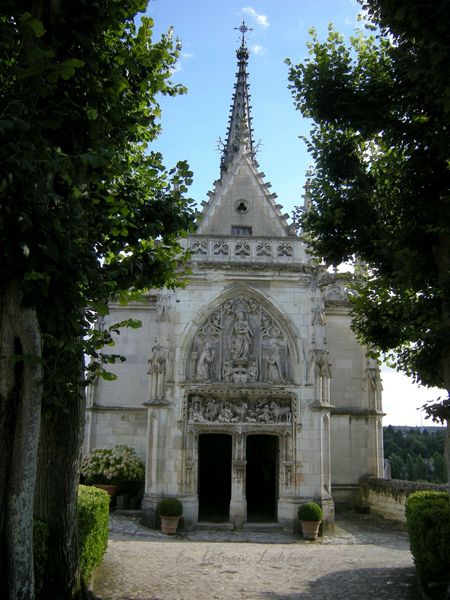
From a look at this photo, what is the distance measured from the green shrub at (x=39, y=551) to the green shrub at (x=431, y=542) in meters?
5.01

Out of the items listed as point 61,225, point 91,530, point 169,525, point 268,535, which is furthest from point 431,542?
point 169,525

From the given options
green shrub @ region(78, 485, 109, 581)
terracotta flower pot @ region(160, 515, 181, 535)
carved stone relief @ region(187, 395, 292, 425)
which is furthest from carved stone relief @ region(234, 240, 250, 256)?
green shrub @ region(78, 485, 109, 581)

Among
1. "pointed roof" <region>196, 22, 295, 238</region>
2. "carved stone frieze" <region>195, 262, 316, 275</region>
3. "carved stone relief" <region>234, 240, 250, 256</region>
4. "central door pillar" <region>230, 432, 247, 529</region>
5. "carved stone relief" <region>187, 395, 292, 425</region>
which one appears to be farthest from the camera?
"pointed roof" <region>196, 22, 295, 238</region>

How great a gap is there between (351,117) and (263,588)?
7351 millimetres

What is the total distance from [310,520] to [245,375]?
423 cm

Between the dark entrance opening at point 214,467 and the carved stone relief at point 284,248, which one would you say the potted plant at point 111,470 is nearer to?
the dark entrance opening at point 214,467

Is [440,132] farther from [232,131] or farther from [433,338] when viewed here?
[232,131]

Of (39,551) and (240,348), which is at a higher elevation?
(240,348)

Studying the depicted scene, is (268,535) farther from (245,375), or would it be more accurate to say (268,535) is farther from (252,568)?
(252,568)

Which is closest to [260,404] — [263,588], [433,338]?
[263,588]

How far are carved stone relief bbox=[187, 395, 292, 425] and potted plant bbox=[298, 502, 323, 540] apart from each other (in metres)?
2.43

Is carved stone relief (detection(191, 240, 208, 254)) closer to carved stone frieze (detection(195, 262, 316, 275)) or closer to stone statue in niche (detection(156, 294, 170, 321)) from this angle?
carved stone frieze (detection(195, 262, 316, 275))

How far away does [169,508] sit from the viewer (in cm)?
1523

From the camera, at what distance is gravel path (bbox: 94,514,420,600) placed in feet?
27.7
